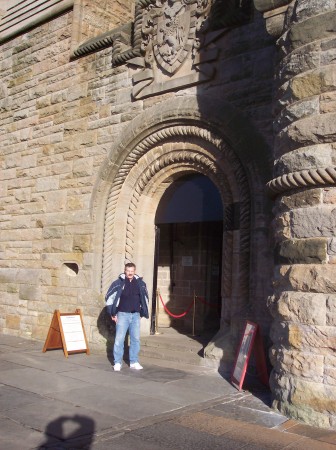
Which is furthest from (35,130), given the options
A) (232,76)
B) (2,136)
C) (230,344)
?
(230,344)

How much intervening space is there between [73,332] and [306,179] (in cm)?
464

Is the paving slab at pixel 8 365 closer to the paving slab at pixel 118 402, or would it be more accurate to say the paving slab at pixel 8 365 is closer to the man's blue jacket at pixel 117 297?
the man's blue jacket at pixel 117 297

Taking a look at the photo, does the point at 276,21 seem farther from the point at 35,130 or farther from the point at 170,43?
the point at 35,130

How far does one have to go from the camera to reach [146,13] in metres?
8.19

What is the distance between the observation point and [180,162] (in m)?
7.84

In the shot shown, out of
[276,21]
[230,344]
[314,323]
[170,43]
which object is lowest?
[230,344]

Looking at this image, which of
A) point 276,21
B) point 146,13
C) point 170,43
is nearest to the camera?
point 276,21

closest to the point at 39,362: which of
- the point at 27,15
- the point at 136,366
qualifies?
the point at 136,366

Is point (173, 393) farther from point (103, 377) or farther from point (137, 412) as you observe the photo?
point (103, 377)

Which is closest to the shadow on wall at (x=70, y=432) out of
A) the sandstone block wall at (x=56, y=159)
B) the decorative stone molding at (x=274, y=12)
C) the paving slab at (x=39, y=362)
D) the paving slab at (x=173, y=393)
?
the paving slab at (x=173, y=393)

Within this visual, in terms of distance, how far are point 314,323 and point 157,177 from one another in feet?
14.6

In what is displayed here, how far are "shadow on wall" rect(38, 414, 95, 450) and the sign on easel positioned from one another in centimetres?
193

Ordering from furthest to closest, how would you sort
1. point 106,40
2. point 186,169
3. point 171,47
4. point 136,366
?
point 106,40 < point 186,169 < point 171,47 < point 136,366

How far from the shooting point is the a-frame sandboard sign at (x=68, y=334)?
7.53 m
